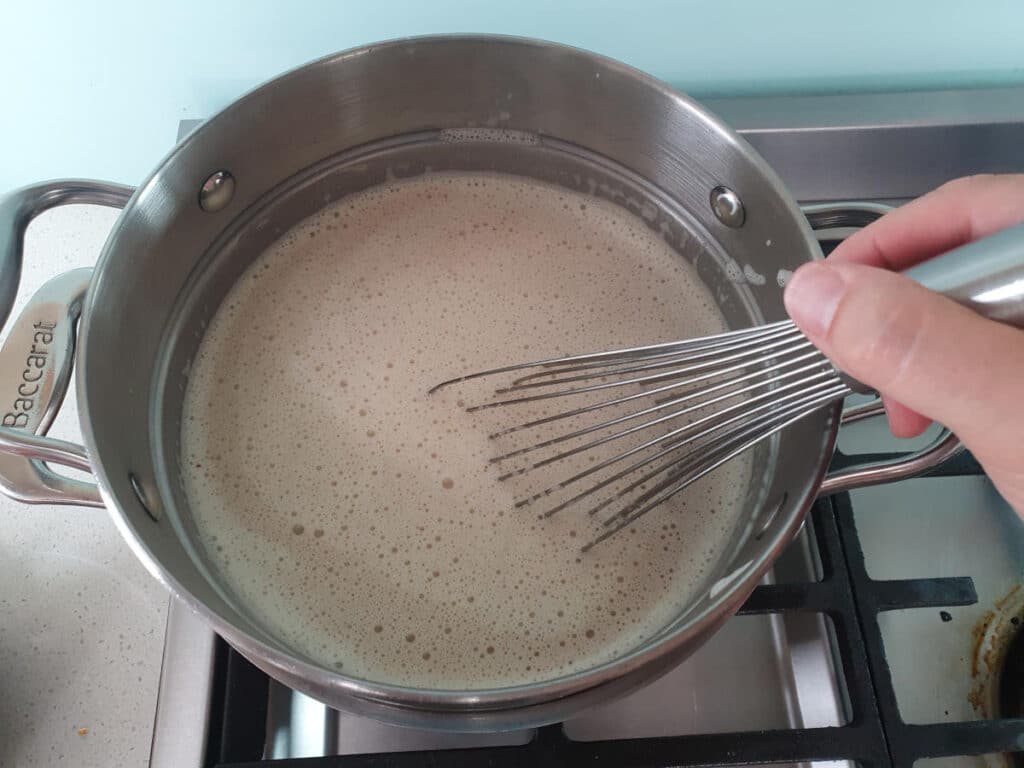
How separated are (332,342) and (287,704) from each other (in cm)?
31

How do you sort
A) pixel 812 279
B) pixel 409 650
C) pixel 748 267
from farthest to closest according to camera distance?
pixel 748 267 → pixel 409 650 → pixel 812 279

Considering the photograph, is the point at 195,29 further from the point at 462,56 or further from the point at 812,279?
the point at 812,279

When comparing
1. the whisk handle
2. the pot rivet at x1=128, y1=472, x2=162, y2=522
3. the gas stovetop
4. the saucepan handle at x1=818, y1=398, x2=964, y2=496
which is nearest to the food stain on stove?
the gas stovetop

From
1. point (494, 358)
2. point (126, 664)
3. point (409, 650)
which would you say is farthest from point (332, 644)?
point (494, 358)

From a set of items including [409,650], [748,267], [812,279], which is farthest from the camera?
[748,267]

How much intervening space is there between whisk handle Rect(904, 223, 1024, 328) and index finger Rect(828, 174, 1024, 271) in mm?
122

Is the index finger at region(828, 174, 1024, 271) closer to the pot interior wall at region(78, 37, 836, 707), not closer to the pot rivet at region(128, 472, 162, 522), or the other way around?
the pot interior wall at region(78, 37, 836, 707)

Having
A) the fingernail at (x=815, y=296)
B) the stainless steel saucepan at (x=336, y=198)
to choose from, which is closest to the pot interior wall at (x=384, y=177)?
the stainless steel saucepan at (x=336, y=198)

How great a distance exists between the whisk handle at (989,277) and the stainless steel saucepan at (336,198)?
0.13 metres

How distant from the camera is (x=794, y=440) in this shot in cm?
61

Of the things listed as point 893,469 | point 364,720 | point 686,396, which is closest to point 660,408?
point 686,396

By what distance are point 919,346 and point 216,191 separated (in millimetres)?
547

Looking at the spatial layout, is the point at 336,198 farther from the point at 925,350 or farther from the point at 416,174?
the point at 925,350

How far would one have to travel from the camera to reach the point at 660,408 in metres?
0.58
